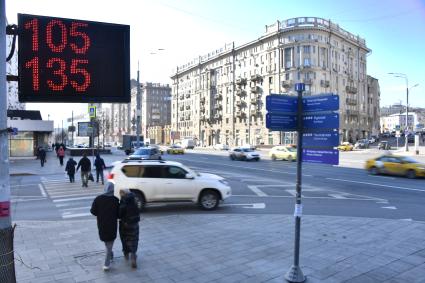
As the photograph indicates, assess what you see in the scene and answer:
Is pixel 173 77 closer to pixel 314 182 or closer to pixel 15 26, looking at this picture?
pixel 314 182

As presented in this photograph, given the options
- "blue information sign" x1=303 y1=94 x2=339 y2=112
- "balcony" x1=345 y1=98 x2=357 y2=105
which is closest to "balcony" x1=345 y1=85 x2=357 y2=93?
"balcony" x1=345 y1=98 x2=357 y2=105

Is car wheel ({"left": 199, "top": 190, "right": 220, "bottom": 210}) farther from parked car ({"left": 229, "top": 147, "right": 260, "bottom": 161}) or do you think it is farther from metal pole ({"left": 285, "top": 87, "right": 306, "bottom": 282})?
parked car ({"left": 229, "top": 147, "right": 260, "bottom": 161})

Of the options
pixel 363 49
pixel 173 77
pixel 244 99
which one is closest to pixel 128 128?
pixel 173 77

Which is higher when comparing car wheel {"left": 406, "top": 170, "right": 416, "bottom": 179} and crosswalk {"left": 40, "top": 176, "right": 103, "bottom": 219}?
car wheel {"left": 406, "top": 170, "right": 416, "bottom": 179}

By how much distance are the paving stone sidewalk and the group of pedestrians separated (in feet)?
1.07

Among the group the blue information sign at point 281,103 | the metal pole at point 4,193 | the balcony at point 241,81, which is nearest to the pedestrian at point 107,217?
the metal pole at point 4,193

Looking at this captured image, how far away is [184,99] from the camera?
132000mm

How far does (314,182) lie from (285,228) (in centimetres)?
1129

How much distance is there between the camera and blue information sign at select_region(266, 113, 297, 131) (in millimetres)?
5688

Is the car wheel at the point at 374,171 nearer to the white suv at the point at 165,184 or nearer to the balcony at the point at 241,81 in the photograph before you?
the white suv at the point at 165,184

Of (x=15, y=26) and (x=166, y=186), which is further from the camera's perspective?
(x=166, y=186)

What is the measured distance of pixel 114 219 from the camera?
624 centimetres

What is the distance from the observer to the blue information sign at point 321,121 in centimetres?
553

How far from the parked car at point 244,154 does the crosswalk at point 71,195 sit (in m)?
20.8
